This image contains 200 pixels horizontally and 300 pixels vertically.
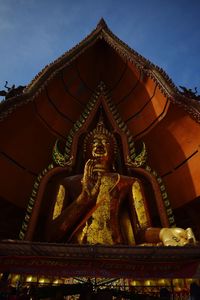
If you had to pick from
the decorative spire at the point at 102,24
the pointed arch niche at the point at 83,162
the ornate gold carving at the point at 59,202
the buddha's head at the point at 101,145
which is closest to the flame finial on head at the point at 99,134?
the buddha's head at the point at 101,145

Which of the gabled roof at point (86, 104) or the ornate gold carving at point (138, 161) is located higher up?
the gabled roof at point (86, 104)

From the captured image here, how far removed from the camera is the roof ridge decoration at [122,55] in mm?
3822

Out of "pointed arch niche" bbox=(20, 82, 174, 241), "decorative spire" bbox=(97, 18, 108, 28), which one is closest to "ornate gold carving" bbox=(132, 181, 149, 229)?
"pointed arch niche" bbox=(20, 82, 174, 241)

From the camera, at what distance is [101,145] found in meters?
4.28

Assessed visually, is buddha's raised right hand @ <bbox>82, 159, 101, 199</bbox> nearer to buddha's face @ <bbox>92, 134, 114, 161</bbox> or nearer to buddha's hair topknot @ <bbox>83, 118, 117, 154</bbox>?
buddha's face @ <bbox>92, 134, 114, 161</bbox>

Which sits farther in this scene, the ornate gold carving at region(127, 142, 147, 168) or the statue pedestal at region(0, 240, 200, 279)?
the ornate gold carving at region(127, 142, 147, 168)

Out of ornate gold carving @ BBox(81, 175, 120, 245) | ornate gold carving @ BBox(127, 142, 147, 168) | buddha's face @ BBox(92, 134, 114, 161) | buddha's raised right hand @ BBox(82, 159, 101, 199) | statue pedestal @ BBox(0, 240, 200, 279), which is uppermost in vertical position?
buddha's face @ BBox(92, 134, 114, 161)

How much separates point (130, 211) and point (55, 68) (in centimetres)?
235

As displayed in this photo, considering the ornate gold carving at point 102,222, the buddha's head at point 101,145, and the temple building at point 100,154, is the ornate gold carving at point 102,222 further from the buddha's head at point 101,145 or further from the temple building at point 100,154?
the buddha's head at point 101,145

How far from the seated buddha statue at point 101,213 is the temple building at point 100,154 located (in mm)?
13

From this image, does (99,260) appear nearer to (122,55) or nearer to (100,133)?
(100,133)

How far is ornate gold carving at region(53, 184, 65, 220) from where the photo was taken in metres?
3.53

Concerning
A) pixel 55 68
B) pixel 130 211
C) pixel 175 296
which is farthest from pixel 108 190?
pixel 55 68

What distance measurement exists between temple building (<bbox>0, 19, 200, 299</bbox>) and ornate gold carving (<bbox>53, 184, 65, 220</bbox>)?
13 millimetres
